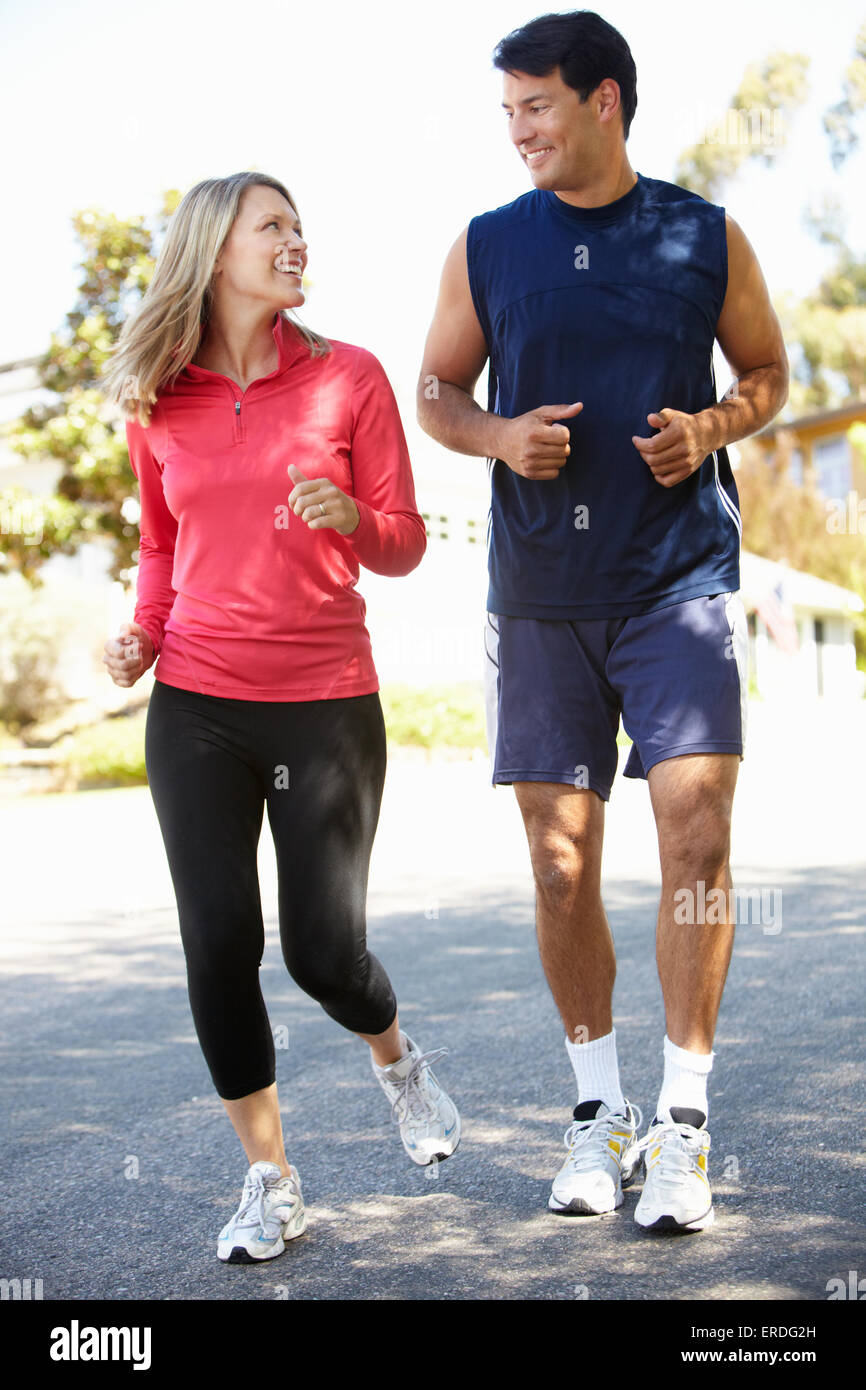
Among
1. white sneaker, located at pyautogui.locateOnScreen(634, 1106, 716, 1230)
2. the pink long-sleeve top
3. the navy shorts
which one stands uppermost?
the pink long-sleeve top

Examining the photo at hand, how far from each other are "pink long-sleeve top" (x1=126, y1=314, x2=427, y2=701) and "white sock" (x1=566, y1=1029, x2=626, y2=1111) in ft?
3.26

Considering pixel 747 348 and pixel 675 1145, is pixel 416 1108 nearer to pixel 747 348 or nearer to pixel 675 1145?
pixel 675 1145

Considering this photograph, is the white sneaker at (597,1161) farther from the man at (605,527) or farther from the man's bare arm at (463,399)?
the man's bare arm at (463,399)

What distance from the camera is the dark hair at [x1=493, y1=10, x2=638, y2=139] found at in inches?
136

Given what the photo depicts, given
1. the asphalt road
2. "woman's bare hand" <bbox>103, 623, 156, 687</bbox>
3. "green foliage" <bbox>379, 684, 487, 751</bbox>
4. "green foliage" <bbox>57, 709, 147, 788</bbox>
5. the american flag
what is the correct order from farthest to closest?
the american flag → "green foliage" <bbox>379, 684, 487, 751</bbox> → "green foliage" <bbox>57, 709, 147, 788</bbox> → "woman's bare hand" <bbox>103, 623, 156, 687</bbox> → the asphalt road

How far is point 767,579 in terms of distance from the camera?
137 feet

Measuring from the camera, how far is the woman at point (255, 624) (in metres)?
3.22

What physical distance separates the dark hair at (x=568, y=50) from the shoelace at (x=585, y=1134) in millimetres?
2310

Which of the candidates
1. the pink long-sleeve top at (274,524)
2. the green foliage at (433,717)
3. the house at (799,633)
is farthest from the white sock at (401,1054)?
the house at (799,633)

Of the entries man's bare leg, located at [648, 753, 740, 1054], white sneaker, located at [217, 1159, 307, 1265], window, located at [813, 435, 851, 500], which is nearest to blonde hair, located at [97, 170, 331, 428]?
man's bare leg, located at [648, 753, 740, 1054]

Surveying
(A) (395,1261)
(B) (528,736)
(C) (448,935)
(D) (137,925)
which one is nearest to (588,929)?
(B) (528,736)

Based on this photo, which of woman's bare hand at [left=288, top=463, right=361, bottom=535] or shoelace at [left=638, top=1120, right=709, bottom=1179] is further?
shoelace at [left=638, top=1120, right=709, bottom=1179]

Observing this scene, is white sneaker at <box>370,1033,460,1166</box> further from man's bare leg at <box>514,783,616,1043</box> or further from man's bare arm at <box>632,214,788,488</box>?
man's bare arm at <box>632,214,788,488</box>

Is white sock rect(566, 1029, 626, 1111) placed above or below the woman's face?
below
